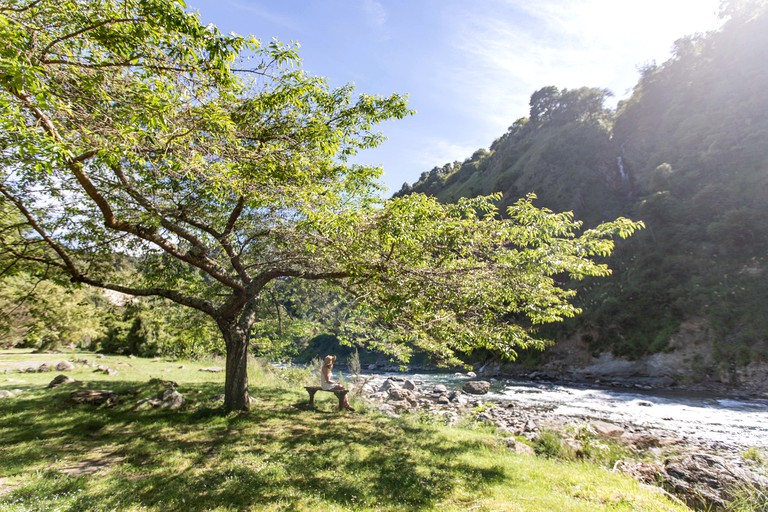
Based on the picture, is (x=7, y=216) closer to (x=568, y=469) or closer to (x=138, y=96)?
(x=138, y=96)

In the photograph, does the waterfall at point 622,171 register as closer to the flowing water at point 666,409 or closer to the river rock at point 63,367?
the flowing water at point 666,409

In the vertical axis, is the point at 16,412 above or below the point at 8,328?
below

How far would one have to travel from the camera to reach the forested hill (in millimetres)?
36466

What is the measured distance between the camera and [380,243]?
6840 millimetres

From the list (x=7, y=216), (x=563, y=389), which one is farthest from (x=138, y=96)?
(x=563, y=389)

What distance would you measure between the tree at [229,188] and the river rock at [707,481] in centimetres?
409

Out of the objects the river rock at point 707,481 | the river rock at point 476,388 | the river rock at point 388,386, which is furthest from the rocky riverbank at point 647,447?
the river rock at point 388,386

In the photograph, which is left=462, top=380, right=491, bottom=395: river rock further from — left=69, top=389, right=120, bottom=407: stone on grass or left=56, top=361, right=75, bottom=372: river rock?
left=56, top=361, right=75, bottom=372: river rock

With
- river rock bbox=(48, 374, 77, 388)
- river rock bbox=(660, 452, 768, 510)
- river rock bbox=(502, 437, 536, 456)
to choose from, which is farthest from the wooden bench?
river rock bbox=(48, 374, 77, 388)

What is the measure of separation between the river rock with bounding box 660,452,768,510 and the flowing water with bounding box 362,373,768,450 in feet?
28.2

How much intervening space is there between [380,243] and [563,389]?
28968 millimetres

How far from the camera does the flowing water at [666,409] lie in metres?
15.4

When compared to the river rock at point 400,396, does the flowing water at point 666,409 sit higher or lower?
lower

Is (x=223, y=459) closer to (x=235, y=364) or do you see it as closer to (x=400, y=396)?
(x=235, y=364)
